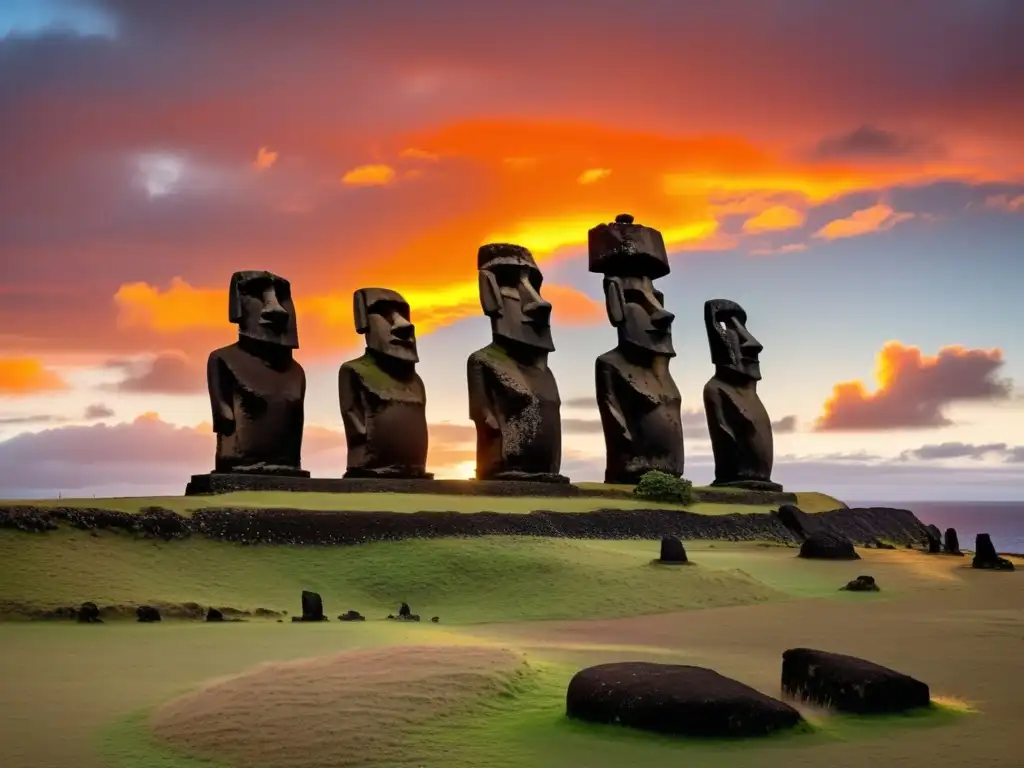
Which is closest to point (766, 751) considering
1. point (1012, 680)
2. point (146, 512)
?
→ point (1012, 680)

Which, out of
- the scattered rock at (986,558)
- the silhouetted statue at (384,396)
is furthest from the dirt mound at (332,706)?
the scattered rock at (986,558)

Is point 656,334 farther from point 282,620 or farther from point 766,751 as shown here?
point 766,751

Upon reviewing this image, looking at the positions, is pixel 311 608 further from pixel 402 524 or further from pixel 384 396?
pixel 384 396

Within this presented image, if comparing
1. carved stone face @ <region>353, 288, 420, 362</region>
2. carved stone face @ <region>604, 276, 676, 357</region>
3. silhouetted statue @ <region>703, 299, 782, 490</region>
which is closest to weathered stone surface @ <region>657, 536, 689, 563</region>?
carved stone face @ <region>353, 288, 420, 362</region>

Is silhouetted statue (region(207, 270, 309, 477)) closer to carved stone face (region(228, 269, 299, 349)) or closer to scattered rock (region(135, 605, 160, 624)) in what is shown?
carved stone face (region(228, 269, 299, 349))

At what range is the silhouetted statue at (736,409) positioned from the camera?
24.0m

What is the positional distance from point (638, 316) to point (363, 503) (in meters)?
8.63

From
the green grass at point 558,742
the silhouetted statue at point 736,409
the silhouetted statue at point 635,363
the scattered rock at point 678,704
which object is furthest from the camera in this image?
the silhouetted statue at point 736,409

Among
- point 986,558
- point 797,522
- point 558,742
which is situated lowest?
point 558,742

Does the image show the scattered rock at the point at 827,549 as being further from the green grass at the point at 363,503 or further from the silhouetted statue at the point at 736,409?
the silhouetted statue at the point at 736,409

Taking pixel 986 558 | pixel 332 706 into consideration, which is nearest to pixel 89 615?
pixel 332 706

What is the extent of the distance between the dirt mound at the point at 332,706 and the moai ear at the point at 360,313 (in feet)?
40.2

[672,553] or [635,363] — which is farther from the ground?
[635,363]

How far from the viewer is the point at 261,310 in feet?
58.4
